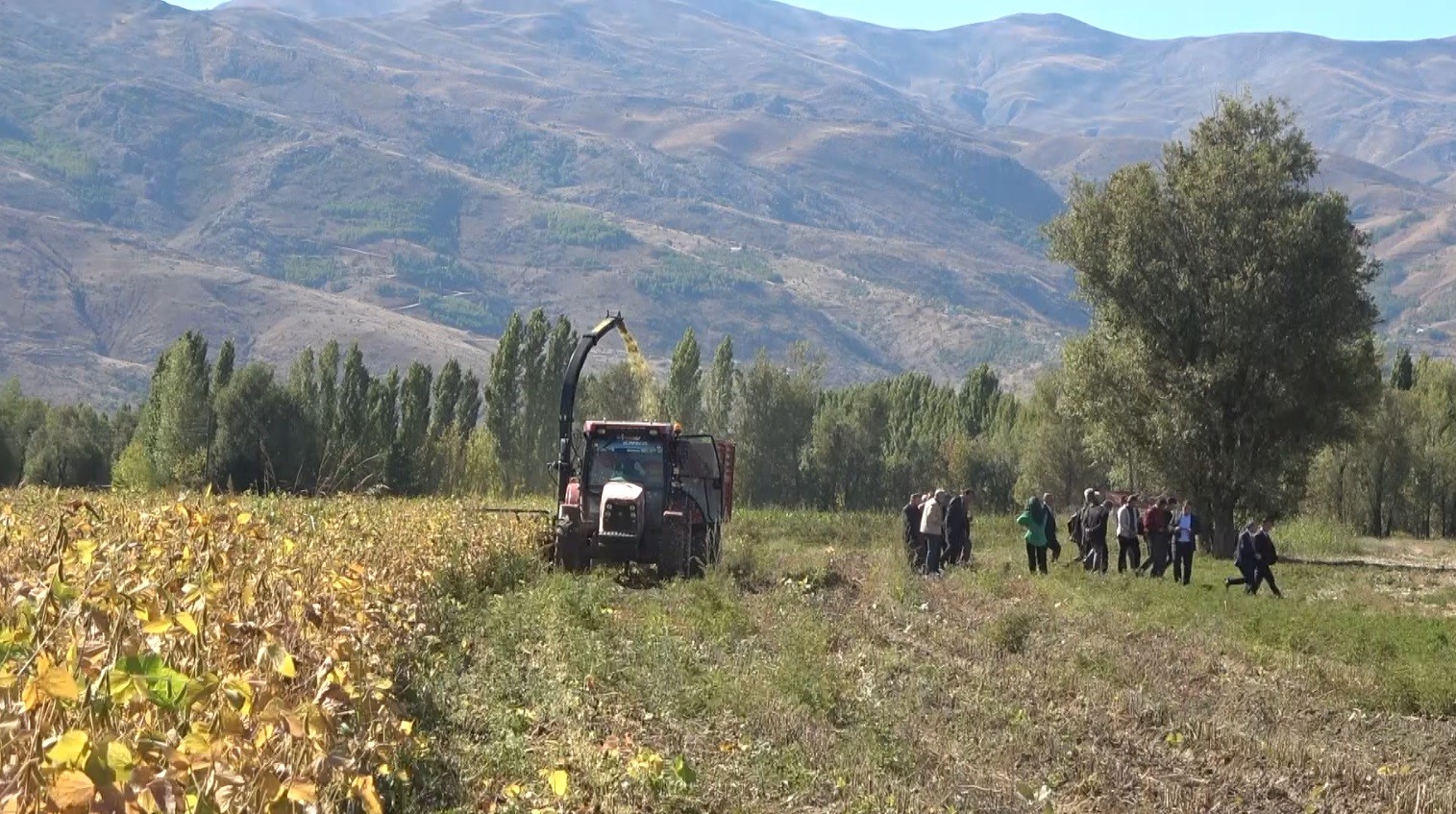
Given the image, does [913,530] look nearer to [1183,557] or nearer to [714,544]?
[1183,557]

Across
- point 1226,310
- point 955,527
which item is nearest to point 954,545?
point 955,527

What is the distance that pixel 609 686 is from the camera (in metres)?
11.7

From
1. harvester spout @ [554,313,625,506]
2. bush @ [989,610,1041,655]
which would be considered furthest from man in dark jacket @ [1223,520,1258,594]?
harvester spout @ [554,313,625,506]

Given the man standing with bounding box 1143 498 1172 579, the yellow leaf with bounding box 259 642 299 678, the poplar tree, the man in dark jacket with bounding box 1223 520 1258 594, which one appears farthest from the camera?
the poplar tree

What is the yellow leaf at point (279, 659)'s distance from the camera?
477cm

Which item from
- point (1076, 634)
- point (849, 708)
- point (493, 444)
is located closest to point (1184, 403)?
point (1076, 634)

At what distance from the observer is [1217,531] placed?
38875mm

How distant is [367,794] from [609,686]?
6.93 meters

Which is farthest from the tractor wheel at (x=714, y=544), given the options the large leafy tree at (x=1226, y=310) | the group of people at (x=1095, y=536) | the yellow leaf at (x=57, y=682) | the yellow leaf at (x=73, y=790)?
the yellow leaf at (x=73, y=790)

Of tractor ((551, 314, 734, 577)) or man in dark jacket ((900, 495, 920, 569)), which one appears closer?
tractor ((551, 314, 734, 577))

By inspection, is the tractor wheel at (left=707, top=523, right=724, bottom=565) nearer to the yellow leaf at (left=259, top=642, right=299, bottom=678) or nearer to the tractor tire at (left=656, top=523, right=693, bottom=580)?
the tractor tire at (left=656, top=523, right=693, bottom=580)

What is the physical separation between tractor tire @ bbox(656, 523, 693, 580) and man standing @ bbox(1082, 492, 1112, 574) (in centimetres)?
816

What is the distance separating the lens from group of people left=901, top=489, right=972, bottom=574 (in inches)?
1003

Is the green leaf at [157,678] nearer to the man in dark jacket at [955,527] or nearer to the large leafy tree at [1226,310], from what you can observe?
the man in dark jacket at [955,527]
